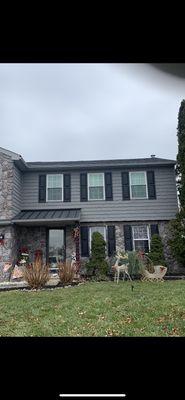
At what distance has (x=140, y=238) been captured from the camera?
9086 millimetres

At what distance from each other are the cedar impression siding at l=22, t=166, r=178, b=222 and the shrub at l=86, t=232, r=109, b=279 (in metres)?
0.79

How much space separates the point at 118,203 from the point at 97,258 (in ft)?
5.88

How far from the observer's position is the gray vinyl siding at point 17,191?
867 centimetres

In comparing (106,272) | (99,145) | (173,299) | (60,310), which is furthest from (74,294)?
(99,145)

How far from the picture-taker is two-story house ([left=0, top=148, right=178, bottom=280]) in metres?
8.99

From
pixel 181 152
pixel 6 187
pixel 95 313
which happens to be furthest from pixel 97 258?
pixel 95 313

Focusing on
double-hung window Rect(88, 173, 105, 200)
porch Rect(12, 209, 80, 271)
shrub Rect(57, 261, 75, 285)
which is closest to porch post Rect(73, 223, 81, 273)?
porch Rect(12, 209, 80, 271)

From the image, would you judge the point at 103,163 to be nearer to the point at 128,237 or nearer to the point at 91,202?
the point at 91,202

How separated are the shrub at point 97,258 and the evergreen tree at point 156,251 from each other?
123cm

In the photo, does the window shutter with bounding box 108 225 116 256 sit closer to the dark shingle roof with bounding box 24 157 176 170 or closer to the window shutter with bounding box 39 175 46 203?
the dark shingle roof with bounding box 24 157 176 170

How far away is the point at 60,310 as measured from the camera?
4.37m

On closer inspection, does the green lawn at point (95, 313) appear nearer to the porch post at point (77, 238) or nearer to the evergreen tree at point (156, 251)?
the evergreen tree at point (156, 251)

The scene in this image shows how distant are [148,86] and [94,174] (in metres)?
8.22
